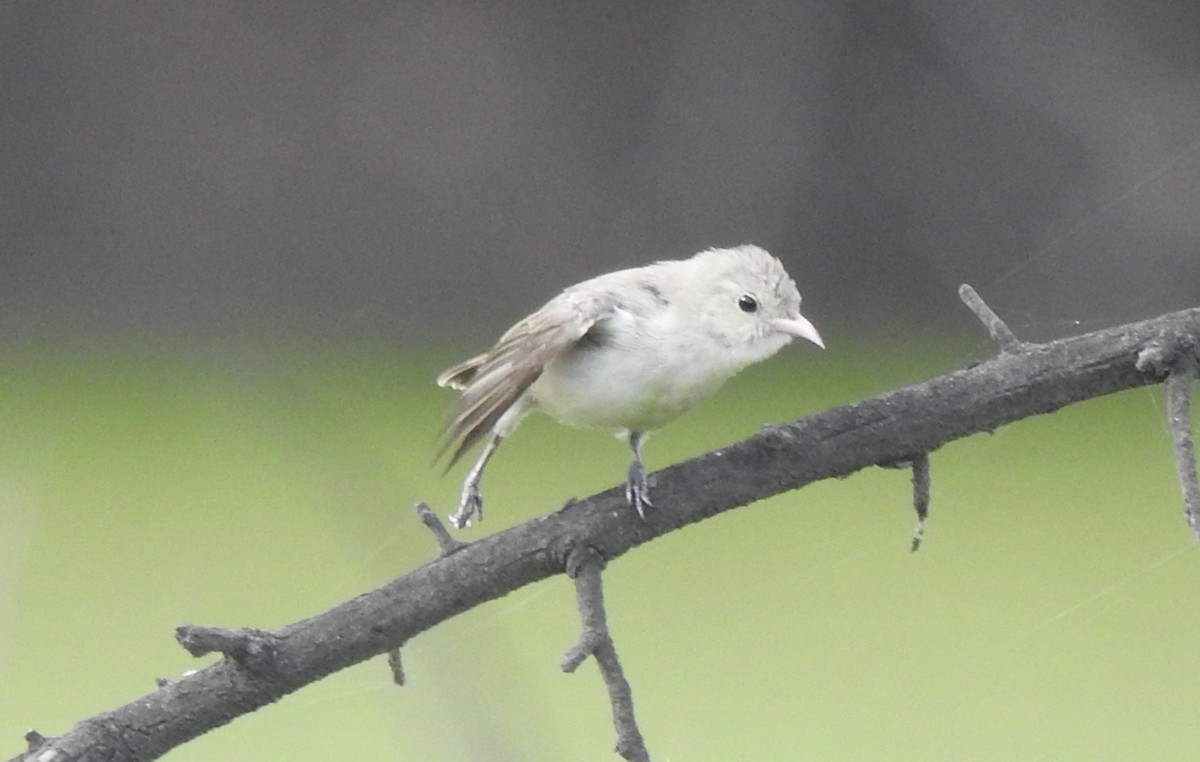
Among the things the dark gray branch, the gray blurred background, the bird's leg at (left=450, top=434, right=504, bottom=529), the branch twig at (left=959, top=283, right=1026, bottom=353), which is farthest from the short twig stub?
the gray blurred background

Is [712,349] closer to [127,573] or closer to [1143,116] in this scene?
[1143,116]

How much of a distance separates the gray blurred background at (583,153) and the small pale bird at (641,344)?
0.82m

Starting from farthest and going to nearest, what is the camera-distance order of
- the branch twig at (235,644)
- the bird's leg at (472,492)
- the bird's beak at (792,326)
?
the bird's leg at (472,492)
the bird's beak at (792,326)
the branch twig at (235,644)

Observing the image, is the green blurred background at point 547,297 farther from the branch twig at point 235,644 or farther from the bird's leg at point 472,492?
the branch twig at point 235,644

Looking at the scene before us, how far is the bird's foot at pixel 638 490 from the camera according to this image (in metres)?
1.00

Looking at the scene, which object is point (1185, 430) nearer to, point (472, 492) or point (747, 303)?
point (747, 303)

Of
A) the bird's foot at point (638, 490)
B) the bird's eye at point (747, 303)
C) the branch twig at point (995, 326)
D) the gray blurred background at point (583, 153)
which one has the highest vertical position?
the gray blurred background at point (583, 153)

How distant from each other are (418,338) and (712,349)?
1.21 metres

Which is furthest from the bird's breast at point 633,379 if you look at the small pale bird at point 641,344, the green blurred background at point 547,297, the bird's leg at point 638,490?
the green blurred background at point 547,297

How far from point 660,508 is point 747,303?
0.24 m

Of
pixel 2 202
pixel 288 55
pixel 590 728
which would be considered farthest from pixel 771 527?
pixel 2 202

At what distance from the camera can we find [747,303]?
1.17 m

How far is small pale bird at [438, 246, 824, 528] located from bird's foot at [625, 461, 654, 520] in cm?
9

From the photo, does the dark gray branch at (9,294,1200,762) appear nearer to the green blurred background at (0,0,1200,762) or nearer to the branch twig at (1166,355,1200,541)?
the branch twig at (1166,355,1200,541)
